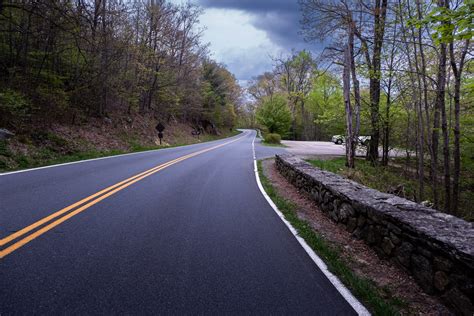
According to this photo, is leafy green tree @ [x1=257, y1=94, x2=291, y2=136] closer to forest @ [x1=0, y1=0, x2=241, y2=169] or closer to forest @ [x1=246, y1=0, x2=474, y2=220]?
forest @ [x1=0, y1=0, x2=241, y2=169]

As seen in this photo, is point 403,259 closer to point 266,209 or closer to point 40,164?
point 266,209

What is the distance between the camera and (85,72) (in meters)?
16.6

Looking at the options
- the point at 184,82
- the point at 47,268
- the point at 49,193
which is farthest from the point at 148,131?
the point at 47,268

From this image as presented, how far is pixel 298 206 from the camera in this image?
626 cm

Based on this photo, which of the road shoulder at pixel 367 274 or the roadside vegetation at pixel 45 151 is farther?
the roadside vegetation at pixel 45 151

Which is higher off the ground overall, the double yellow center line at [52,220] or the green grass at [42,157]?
the green grass at [42,157]

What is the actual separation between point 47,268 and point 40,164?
28.0 feet

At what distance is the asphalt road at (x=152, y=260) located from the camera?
2484 millimetres

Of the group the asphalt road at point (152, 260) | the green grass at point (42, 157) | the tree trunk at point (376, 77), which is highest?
the tree trunk at point (376, 77)

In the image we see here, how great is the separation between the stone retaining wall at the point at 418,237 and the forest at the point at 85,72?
10.1 meters

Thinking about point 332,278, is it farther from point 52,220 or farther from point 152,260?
point 52,220

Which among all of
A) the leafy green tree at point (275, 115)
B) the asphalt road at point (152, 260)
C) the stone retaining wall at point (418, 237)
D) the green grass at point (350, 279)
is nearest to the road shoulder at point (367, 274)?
the green grass at point (350, 279)

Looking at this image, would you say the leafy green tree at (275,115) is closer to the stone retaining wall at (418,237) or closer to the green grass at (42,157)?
the green grass at (42,157)

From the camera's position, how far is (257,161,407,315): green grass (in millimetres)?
2650
